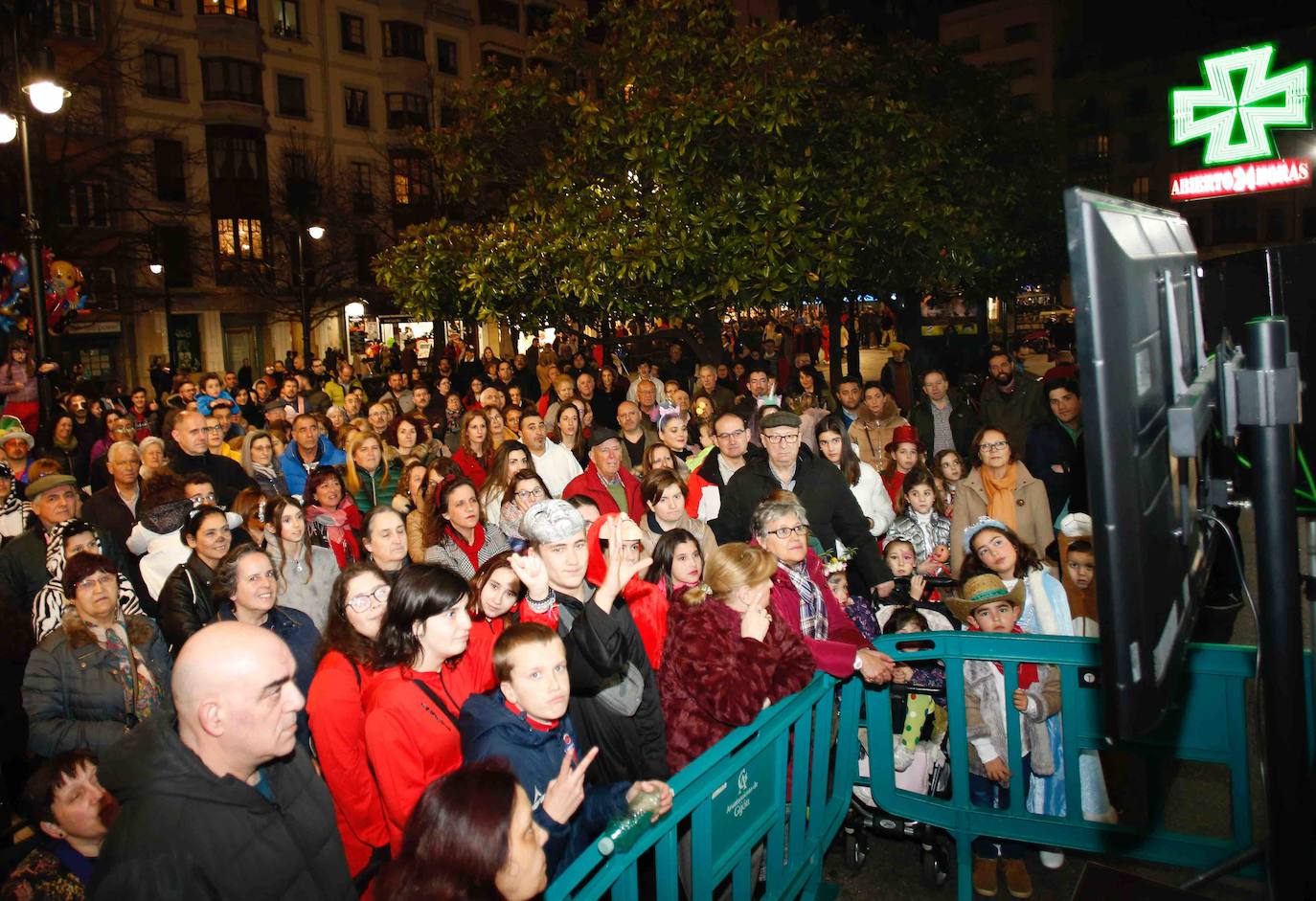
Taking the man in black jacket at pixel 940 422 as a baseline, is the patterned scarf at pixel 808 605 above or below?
below

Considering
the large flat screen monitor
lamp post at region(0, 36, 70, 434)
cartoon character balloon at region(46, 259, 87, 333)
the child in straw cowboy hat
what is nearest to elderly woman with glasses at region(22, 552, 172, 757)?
the child in straw cowboy hat

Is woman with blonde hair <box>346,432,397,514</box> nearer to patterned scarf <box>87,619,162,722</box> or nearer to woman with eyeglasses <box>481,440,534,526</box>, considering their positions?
woman with eyeglasses <box>481,440,534,526</box>

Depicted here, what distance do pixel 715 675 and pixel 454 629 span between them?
3.40 feet

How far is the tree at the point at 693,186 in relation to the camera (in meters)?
11.3

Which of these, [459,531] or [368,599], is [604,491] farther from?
[368,599]

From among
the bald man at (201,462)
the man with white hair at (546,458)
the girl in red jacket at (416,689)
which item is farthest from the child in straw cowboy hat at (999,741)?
the bald man at (201,462)

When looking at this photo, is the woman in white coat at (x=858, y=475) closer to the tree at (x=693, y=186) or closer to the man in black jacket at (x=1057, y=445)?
the man in black jacket at (x=1057, y=445)

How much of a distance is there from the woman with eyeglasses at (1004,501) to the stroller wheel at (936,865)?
2477 millimetres

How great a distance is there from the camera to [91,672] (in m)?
4.52

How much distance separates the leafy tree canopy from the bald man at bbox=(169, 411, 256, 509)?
4919 mm

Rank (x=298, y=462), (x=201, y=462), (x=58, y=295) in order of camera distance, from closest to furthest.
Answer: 1. (x=201, y=462)
2. (x=298, y=462)
3. (x=58, y=295)

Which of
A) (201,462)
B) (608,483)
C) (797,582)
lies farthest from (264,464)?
(797,582)

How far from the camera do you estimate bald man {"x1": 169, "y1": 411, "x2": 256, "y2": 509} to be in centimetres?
775

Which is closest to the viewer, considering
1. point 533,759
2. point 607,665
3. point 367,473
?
point 533,759
